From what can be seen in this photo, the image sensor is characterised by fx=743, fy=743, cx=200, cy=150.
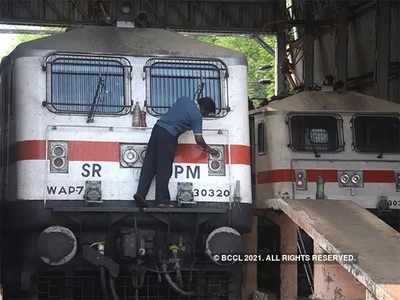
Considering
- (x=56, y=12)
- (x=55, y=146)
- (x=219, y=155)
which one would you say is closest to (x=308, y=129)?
(x=219, y=155)

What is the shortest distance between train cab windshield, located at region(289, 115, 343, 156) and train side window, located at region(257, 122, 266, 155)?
36 cm

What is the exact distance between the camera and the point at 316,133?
9344 mm

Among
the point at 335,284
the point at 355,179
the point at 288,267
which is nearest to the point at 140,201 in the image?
the point at 335,284

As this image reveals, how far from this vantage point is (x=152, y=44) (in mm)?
7375

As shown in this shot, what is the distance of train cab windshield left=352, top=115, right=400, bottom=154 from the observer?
368 inches

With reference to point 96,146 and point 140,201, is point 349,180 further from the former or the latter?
point 96,146

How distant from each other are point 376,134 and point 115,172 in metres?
3.97

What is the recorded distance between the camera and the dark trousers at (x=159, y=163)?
6805 mm

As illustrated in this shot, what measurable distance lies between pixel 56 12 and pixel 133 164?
1261 centimetres

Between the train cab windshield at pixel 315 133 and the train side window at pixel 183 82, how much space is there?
7.12 feet

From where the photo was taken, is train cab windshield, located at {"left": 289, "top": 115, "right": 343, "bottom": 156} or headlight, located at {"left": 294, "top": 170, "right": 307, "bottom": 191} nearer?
headlight, located at {"left": 294, "top": 170, "right": 307, "bottom": 191}

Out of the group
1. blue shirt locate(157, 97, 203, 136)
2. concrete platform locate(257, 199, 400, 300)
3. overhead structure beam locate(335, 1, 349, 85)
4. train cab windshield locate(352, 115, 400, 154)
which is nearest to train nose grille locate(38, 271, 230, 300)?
concrete platform locate(257, 199, 400, 300)

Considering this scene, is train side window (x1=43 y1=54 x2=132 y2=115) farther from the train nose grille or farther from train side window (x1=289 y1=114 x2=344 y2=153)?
train side window (x1=289 y1=114 x2=344 y2=153)

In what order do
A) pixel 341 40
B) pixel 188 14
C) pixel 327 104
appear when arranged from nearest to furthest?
pixel 327 104
pixel 341 40
pixel 188 14
